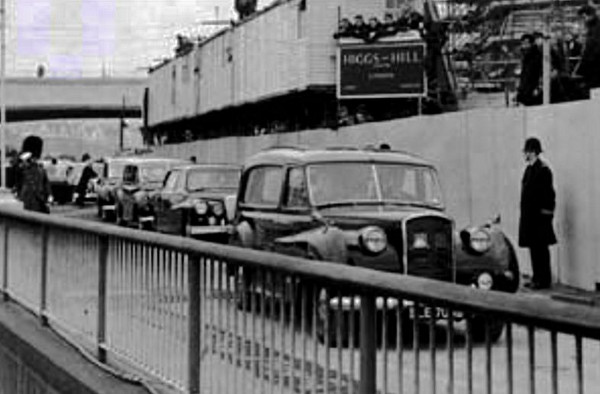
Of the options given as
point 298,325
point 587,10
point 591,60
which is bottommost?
point 298,325

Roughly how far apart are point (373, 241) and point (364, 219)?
2.49ft

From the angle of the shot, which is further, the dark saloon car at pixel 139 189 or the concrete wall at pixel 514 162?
the dark saloon car at pixel 139 189

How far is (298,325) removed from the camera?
4992mm

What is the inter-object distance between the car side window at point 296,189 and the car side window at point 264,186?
0.24m

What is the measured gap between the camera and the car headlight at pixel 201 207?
21.6 metres

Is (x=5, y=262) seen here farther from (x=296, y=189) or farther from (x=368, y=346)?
(x=368, y=346)

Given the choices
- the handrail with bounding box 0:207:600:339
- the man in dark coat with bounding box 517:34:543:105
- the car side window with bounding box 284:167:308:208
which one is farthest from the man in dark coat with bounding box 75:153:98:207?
the handrail with bounding box 0:207:600:339

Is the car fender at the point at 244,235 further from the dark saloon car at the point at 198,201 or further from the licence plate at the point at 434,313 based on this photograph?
the licence plate at the point at 434,313

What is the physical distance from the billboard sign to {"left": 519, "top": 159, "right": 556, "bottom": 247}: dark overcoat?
1804 cm

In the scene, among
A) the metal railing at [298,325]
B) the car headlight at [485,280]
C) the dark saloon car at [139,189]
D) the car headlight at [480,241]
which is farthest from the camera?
the dark saloon car at [139,189]

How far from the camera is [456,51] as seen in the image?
1416 inches

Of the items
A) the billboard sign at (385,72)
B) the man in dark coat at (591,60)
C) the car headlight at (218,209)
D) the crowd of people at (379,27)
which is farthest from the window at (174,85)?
the car headlight at (218,209)

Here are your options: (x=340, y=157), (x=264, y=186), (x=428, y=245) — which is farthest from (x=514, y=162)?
(x=428, y=245)

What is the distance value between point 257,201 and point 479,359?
1101 cm
